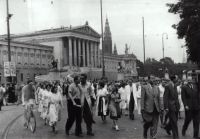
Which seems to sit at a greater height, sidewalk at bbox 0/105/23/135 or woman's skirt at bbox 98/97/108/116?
woman's skirt at bbox 98/97/108/116

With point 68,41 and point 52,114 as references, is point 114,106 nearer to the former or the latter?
point 52,114

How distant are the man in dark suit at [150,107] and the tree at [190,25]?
98.6ft

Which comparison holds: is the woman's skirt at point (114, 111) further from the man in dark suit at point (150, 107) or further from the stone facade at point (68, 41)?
the stone facade at point (68, 41)

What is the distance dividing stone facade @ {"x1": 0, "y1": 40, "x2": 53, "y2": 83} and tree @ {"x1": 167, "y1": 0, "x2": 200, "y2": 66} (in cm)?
4650

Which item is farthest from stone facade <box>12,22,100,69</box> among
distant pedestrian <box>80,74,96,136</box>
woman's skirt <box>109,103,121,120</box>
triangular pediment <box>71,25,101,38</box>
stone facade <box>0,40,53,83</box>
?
distant pedestrian <box>80,74,96,136</box>

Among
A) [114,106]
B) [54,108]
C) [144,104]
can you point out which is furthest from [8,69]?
[144,104]

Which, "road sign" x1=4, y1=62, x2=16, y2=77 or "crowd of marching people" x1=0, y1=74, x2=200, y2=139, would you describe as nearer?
"crowd of marching people" x1=0, y1=74, x2=200, y2=139

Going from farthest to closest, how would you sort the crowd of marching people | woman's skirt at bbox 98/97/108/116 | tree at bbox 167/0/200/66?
tree at bbox 167/0/200/66
woman's skirt at bbox 98/97/108/116
the crowd of marching people

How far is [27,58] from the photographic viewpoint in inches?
3787

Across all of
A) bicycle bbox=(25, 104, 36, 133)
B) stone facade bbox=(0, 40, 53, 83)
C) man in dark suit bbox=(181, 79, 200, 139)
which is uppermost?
stone facade bbox=(0, 40, 53, 83)

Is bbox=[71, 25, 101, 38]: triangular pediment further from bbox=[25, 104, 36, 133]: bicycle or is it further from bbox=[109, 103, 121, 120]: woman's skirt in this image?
bbox=[109, 103, 121, 120]: woman's skirt

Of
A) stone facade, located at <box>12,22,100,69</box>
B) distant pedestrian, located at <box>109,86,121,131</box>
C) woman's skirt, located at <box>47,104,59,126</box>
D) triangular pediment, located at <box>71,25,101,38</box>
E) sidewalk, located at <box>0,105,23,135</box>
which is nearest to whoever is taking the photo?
woman's skirt, located at <box>47,104,59,126</box>

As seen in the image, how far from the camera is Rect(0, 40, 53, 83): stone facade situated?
86.1 metres

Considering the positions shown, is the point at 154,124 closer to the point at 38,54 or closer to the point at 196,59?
the point at 196,59
